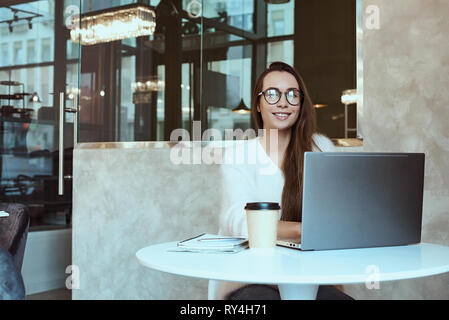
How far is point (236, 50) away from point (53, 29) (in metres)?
2.63

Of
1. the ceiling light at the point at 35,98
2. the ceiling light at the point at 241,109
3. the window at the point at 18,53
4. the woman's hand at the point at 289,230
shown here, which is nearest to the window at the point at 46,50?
the window at the point at 18,53

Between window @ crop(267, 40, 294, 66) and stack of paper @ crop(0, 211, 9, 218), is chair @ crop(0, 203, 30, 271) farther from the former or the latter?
window @ crop(267, 40, 294, 66)

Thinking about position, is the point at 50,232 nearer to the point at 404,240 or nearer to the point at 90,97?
the point at 90,97

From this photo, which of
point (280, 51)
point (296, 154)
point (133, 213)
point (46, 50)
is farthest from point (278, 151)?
point (46, 50)

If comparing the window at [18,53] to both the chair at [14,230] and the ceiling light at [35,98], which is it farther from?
the chair at [14,230]

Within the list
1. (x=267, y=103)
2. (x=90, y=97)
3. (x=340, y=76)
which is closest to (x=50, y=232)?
(x=90, y=97)

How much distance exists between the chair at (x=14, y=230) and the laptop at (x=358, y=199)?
1.13m

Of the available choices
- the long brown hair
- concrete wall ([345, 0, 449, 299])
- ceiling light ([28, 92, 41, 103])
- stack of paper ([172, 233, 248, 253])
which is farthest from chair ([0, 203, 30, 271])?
ceiling light ([28, 92, 41, 103])

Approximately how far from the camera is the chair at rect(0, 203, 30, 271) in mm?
1962

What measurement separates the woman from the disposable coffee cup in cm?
33

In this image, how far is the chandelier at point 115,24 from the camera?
3.77 metres

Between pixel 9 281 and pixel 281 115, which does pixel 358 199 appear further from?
pixel 9 281

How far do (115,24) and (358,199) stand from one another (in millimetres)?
3427

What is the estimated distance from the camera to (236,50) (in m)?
6.16
